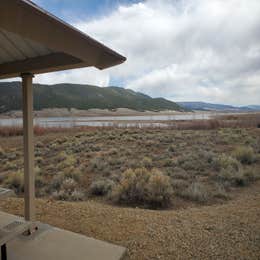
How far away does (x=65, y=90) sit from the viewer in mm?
109125

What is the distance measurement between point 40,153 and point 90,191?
6573 millimetres

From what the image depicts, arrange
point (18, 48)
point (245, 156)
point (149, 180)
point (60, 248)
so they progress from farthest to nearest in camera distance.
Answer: point (245, 156), point (149, 180), point (60, 248), point (18, 48)

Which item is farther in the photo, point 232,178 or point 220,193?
point 232,178

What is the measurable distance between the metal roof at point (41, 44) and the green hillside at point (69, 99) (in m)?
64.2

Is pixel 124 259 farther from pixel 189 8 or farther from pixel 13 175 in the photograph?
pixel 189 8

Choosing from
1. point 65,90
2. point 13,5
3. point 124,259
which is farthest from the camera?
point 65,90

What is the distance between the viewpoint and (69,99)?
322ft

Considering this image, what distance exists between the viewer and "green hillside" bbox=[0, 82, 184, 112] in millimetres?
73250

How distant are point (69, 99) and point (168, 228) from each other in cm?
10003

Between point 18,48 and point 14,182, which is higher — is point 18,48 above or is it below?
above

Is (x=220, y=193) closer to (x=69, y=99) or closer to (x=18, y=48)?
(x=18, y=48)

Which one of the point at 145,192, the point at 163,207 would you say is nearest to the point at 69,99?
the point at 145,192

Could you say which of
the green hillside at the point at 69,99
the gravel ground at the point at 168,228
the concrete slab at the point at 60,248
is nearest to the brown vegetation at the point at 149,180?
the gravel ground at the point at 168,228

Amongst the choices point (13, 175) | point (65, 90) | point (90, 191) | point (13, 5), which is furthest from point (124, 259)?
point (65, 90)
